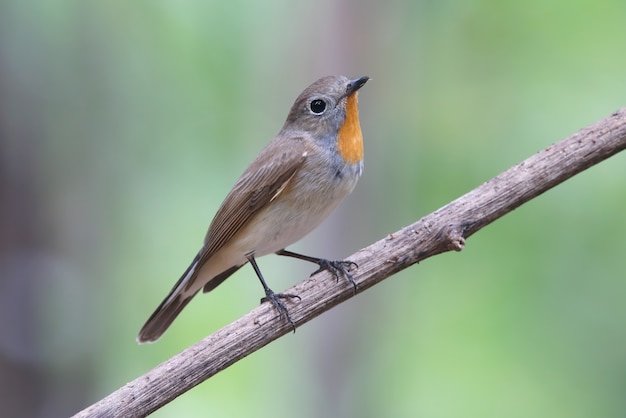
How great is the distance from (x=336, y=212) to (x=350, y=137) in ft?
8.76

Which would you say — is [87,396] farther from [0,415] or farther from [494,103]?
[494,103]

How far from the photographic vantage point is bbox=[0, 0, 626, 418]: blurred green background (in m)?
5.62

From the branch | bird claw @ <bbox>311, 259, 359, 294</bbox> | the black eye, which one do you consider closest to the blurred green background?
the black eye

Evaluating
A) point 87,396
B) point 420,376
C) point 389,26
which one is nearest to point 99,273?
point 87,396

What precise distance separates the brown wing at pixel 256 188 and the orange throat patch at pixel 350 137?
0.20 meters

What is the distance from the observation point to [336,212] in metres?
6.44

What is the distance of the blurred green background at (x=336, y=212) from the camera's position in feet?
18.4

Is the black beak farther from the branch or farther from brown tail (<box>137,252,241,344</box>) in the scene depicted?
brown tail (<box>137,252,241,344</box>)

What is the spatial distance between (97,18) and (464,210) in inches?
195

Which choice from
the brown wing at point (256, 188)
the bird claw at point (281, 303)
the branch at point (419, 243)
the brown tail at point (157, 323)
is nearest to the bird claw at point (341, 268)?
the branch at point (419, 243)

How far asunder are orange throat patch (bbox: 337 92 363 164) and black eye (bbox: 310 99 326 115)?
0.15 m

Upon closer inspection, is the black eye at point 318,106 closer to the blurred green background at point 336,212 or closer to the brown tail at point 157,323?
the brown tail at point 157,323

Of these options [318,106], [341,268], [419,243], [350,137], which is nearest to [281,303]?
[341,268]

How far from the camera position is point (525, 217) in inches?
249
